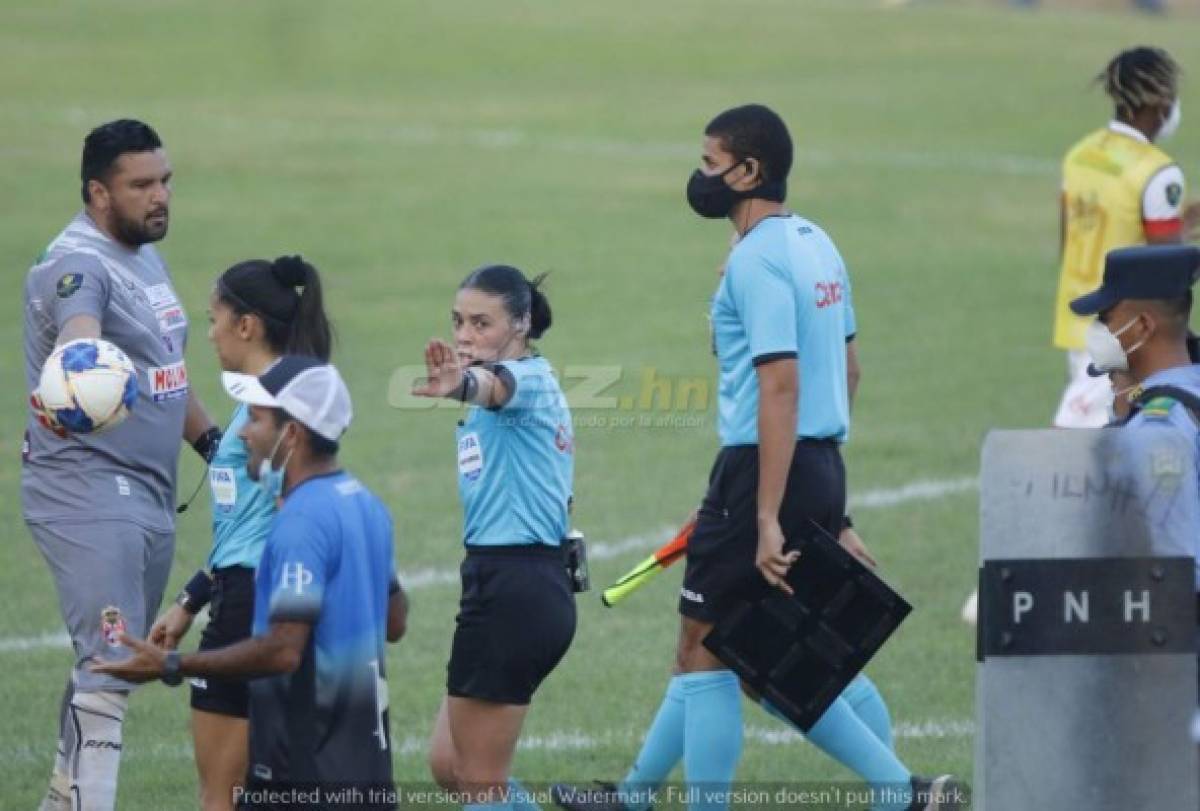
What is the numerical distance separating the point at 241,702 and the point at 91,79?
102 feet

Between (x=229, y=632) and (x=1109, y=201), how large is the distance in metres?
5.88

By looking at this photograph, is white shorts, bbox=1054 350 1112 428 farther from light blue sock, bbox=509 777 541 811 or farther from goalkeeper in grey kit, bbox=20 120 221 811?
goalkeeper in grey kit, bbox=20 120 221 811

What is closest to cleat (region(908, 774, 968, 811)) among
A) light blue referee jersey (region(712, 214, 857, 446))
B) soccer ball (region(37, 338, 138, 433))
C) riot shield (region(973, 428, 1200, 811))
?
light blue referee jersey (region(712, 214, 857, 446))

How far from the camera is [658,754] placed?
27.7 feet

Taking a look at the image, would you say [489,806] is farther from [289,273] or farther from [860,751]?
[289,273]

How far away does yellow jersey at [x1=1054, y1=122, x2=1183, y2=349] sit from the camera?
11406 mm

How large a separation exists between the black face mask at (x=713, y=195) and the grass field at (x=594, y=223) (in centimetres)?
253

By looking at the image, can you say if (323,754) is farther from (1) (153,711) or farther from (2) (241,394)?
(1) (153,711)

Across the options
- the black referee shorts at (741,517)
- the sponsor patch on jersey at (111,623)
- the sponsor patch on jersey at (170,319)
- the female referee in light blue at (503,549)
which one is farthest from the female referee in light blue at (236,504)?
the black referee shorts at (741,517)

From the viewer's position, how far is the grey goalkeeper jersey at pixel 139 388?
26.2 ft

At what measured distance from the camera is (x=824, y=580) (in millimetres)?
7934

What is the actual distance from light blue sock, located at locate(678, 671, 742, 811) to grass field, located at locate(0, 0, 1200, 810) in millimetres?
1144

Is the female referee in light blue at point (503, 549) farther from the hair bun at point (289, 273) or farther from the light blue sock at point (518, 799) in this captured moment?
the hair bun at point (289, 273)

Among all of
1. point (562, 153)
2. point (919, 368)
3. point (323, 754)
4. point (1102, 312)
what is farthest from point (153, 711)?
point (562, 153)
